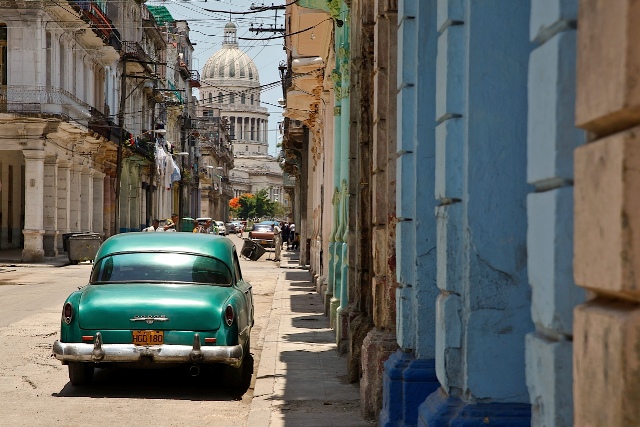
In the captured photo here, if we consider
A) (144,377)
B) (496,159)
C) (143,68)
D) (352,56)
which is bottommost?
(144,377)

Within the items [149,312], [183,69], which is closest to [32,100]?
[149,312]

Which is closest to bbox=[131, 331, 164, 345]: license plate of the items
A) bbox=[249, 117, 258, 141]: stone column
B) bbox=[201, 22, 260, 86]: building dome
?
bbox=[201, 22, 260, 86]: building dome

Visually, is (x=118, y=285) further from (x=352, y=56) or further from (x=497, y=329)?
(x=497, y=329)

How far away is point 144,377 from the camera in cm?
1058

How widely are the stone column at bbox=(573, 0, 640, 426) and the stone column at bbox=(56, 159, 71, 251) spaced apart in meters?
37.5

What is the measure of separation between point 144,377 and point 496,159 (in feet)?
21.7

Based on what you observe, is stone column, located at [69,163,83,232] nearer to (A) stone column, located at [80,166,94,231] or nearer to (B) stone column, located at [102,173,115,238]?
(A) stone column, located at [80,166,94,231]

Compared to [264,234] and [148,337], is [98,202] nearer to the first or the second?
[264,234]

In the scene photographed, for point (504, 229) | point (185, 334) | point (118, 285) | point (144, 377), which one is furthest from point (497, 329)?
point (144, 377)

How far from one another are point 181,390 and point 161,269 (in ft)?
3.66

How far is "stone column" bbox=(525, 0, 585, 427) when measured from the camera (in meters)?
2.88

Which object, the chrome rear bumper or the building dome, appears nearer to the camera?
the chrome rear bumper

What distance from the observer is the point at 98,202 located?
4731 cm

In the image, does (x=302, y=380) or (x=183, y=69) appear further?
(x=183, y=69)
